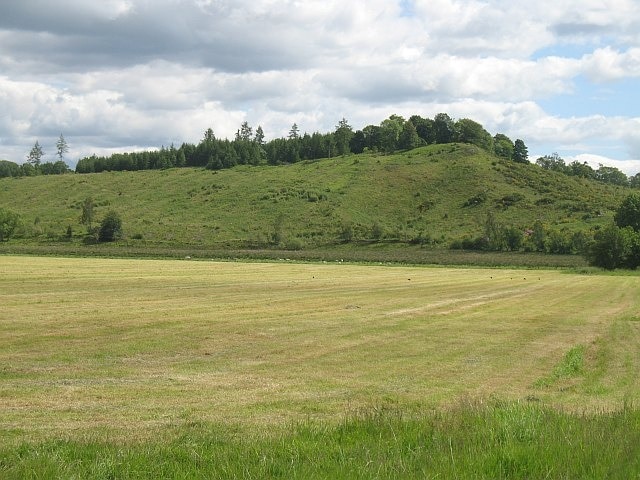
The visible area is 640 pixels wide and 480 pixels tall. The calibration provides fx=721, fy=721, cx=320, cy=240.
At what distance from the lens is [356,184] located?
15938 centimetres

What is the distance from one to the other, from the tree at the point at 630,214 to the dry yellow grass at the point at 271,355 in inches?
2695

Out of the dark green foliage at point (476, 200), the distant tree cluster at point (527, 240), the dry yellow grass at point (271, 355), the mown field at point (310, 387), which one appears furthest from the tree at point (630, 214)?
the mown field at point (310, 387)

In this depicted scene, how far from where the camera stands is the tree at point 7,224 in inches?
4891

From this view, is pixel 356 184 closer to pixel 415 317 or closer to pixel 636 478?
pixel 415 317

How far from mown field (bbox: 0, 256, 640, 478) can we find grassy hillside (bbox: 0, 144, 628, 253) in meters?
90.9

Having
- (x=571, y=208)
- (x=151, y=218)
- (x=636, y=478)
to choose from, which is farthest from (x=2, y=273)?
(x=571, y=208)

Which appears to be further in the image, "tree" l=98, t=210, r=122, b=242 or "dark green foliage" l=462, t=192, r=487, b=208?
"dark green foliage" l=462, t=192, r=487, b=208

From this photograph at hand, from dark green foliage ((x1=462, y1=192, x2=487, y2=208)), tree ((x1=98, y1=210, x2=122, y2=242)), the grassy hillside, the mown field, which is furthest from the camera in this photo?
dark green foliage ((x1=462, y1=192, x2=487, y2=208))

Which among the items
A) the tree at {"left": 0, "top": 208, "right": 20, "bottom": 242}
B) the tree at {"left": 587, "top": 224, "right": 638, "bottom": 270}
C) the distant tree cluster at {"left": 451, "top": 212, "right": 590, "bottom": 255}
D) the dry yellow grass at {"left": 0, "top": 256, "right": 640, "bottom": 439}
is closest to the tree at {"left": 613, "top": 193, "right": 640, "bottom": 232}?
the distant tree cluster at {"left": 451, "top": 212, "right": 590, "bottom": 255}

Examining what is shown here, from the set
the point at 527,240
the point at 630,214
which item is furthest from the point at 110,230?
the point at 630,214

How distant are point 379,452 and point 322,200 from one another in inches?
5511

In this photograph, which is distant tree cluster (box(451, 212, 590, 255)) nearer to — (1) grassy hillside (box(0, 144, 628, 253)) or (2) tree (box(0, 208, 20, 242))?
(1) grassy hillside (box(0, 144, 628, 253))

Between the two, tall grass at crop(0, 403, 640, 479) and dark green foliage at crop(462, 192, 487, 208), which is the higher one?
dark green foliage at crop(462, 192, 487, 208)

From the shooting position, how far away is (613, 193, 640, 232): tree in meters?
103
